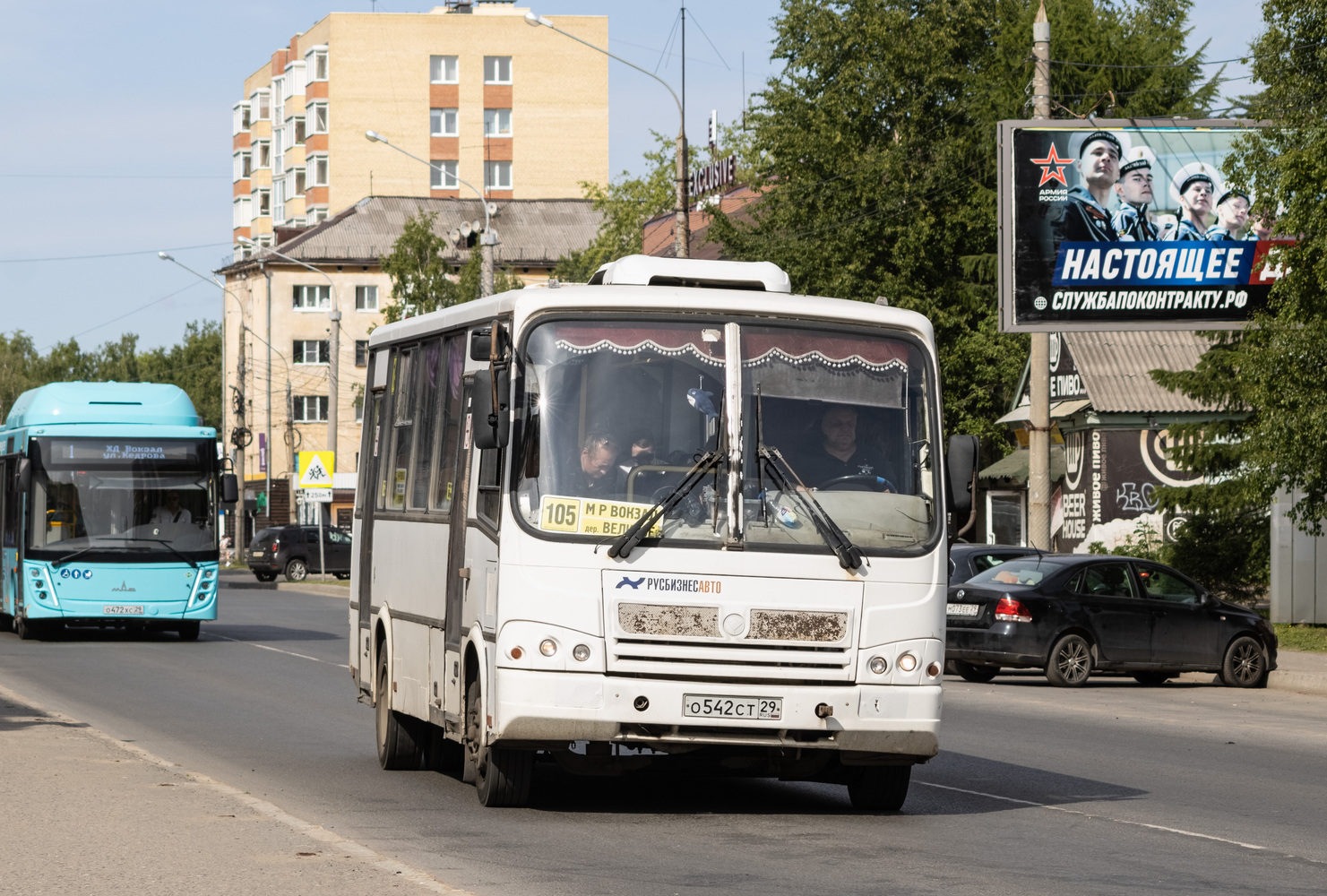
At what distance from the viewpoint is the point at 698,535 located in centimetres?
1053

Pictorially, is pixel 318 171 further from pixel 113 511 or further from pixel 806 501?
pixel 806 501

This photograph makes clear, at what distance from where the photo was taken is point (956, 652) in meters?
23.3

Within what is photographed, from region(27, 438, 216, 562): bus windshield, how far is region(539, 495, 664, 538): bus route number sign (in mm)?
18693

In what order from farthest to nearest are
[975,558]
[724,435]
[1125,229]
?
1. [1125,229]
2. [975,558]
3. [724,435]

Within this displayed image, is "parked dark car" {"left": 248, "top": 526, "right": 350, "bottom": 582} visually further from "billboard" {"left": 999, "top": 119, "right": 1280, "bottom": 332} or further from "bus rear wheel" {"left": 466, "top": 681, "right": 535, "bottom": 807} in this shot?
"bus rear wheel" {"left": 466, "top": 681, "right": 535, "bottom": 807}

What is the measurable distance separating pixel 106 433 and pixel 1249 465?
15.6 m

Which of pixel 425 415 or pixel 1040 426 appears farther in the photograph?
pixel 1040 426

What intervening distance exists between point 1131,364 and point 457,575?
34257 millimetres

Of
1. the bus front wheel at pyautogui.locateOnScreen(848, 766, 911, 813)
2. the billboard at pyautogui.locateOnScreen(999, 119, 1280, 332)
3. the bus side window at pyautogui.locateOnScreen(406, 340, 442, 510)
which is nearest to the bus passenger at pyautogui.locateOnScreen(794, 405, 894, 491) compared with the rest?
the bus front wheel at pyautogui.locateOnScreen(848, 766, 911, 813)

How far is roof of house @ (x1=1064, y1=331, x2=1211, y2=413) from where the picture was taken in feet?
139

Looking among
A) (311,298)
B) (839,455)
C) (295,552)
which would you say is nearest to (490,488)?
(839,455)

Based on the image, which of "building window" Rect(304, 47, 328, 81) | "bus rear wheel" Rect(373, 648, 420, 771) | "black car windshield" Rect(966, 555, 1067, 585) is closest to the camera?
"bus rear wheel" Rect(373, 648, 420, 771)

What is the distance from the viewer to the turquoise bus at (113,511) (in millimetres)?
27938

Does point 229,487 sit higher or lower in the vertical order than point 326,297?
lower
